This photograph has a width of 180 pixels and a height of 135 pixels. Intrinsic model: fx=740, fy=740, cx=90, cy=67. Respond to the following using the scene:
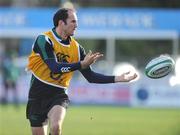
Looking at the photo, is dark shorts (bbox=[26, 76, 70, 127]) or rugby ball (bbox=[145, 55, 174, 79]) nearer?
dark shorts (bbox=[26, 76, 70, 127])

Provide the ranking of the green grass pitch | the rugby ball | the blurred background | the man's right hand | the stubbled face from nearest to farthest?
the man's right hand
the stubbled face
the rugby ball
the green grass pitch
the blurred background

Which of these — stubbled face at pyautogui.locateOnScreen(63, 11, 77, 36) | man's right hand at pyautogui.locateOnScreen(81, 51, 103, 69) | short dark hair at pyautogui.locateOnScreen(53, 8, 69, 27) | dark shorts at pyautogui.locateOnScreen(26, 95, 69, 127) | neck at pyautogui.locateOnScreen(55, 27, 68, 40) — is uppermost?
short dark hair at pyautogui.locateOnScreen(53, 8, 69, 27)

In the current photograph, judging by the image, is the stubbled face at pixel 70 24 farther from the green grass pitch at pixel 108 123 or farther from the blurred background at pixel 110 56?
the blurred background at pixel 110 56

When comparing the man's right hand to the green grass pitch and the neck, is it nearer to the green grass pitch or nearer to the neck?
the neck

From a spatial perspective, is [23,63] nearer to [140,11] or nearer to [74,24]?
[140,11]

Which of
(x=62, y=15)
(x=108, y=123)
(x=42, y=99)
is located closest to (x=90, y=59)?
(x=62, y=15)

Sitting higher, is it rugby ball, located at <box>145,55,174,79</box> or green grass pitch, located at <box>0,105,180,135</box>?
rugby ball, located at <box>145,55,174,79</box>

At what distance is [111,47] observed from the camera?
39906mm

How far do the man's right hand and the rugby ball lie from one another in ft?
3.75

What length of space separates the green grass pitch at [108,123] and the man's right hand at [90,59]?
16.9 ft

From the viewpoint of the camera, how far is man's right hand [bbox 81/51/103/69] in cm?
988

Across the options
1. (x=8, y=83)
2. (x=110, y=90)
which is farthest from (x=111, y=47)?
(x=8, y=83)

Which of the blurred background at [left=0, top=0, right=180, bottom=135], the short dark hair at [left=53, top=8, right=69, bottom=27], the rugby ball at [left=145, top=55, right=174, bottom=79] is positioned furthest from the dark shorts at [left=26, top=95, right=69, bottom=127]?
the blurred background at [left=0, top=0, right=180, bottom=135]

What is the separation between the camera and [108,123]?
2169 centimetres
